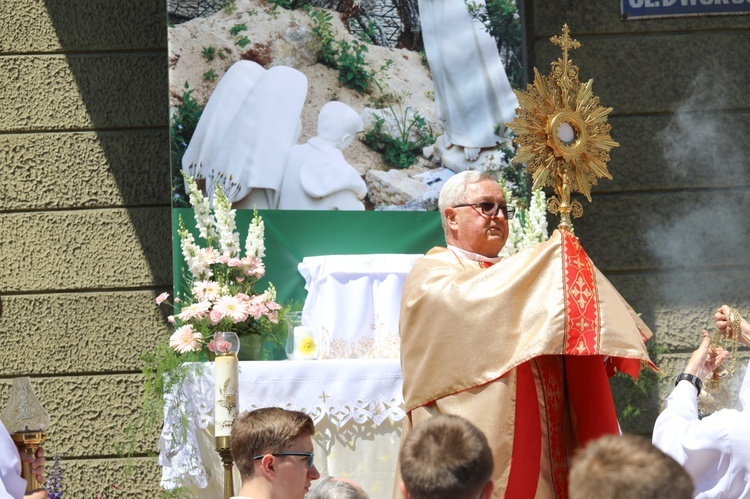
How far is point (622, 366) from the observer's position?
4.01 meters

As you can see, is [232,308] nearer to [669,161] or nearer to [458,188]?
[458,188]

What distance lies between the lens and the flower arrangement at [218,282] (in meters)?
5.03

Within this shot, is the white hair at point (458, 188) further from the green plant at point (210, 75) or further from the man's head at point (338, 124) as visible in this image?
the green plant at point (210, 75)

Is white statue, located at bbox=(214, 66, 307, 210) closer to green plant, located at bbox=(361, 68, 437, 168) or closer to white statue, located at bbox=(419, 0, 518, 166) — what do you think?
green plant, located at bbox=(361, 68, 437, 168)

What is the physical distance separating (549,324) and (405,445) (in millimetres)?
1624

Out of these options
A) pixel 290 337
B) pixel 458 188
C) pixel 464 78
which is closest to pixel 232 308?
pixel 290 337

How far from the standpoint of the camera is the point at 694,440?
298 centimetres

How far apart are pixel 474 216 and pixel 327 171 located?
6.19ft

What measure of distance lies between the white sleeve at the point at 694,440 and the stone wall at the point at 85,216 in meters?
3.58

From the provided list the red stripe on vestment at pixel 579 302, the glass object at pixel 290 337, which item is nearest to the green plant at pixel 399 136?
the glass object at pixel 290 337

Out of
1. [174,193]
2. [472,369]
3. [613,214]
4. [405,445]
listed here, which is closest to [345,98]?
[174,193]

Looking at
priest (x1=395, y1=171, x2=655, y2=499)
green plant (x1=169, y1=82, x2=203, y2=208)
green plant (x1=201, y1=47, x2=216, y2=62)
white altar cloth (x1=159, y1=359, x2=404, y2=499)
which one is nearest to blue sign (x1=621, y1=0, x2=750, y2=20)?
green plant (x1=201, y1=47, x2=216, y2=62)

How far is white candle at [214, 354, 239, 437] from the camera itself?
409cm

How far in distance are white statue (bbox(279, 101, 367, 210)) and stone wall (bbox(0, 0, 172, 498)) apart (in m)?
0.78
